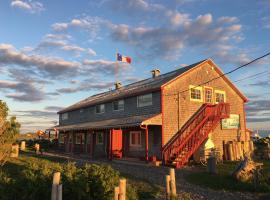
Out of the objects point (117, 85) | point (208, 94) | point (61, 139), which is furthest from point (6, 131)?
point (61, 139)

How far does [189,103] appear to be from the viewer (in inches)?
1023

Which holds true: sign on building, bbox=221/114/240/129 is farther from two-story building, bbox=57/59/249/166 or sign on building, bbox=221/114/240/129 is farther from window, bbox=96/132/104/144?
window, bbox=96/132/104/144

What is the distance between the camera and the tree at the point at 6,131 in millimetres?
15498

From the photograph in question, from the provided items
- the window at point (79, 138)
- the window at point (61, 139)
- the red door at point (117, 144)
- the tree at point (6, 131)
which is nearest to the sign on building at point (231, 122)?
the red door at point (117, 144)

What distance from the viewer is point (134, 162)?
2353cm

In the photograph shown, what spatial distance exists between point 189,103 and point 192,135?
148 inches

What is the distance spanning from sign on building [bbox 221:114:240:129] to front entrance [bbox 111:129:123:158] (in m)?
9.57

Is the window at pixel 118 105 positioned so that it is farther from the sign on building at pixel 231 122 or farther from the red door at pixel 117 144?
the sign on building at pixel 231 122

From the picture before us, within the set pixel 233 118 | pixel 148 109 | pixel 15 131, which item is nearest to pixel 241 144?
pixel 233 118

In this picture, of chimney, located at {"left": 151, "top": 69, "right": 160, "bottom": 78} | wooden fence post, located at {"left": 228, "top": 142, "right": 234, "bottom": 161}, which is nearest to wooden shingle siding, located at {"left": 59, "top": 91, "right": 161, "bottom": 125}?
chimney, located at {"left": 151, "top": 69, "right": 160, "bottom": 78}

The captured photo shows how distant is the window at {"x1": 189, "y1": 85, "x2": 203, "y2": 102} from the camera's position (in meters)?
26.3

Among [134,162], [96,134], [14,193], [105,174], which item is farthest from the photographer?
[96,134]

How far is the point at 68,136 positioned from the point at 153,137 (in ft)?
53.0

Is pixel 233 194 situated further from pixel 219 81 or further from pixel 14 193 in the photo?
pixel 219 81
